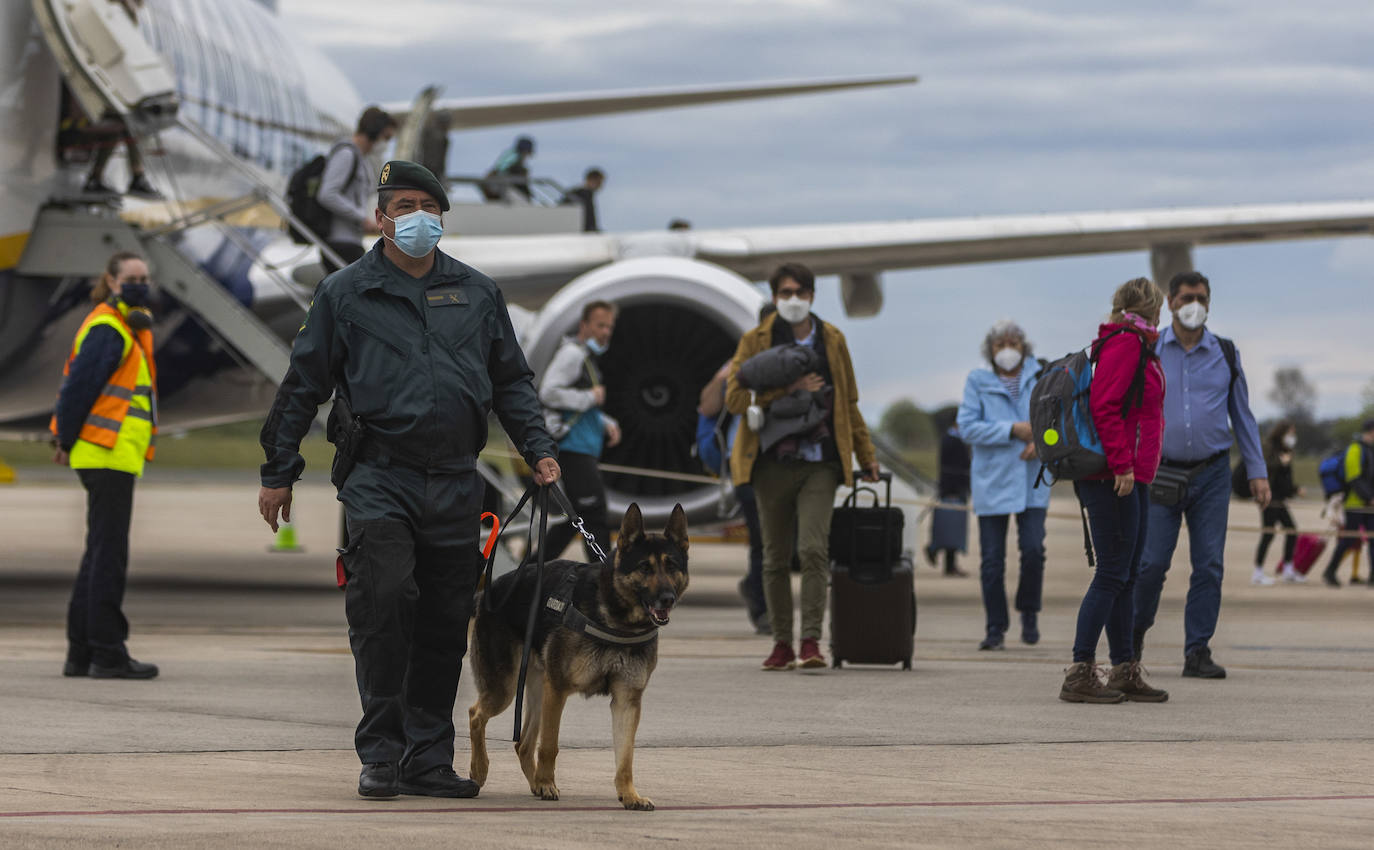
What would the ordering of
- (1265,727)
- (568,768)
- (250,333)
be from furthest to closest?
(250,333) < (1265,727) < (568,768)

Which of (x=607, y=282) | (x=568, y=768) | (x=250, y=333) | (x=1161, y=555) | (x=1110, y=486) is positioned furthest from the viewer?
(x=607, y=282)

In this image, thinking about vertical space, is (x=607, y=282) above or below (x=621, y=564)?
above

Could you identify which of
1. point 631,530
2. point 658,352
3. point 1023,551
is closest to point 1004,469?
point 1023,551

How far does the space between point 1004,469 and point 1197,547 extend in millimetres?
1802

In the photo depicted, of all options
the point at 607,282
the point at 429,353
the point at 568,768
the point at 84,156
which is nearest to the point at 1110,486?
the point at 568,768

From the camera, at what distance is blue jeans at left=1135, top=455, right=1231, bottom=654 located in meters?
7.88

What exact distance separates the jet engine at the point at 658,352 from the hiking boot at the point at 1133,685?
522cm

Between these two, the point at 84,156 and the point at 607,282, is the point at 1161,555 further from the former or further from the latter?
the point at 84,156

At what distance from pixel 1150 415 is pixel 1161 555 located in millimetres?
931

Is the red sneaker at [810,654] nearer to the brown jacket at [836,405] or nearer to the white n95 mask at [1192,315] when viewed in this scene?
the brown jacket at [836,405]

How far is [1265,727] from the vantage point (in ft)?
20.7

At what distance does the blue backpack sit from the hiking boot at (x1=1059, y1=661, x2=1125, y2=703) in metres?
11.4

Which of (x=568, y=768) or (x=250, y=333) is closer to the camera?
(x=568, y=768)

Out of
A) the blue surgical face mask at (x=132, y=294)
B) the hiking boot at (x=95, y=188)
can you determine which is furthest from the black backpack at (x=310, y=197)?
the blue surgical face mask at (x=132, y=294)
